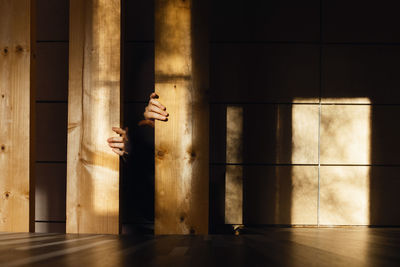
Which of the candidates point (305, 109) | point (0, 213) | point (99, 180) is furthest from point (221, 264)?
point (305, 109)

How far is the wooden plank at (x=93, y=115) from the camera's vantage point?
1220mm

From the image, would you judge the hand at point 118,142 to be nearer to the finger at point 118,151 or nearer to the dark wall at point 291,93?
the finger at point 118,151

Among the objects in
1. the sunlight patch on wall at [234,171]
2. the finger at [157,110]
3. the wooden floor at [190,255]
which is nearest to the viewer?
the wooden floor at [190,255]

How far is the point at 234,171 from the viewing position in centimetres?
188

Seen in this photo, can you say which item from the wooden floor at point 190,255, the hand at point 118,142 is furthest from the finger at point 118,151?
the wooden floor at point 190,255

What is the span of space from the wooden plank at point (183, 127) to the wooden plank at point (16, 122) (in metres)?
0.62

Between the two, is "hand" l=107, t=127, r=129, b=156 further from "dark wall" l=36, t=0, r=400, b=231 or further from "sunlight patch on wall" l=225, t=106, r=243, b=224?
"sunlight patch on wall" l=225, t=106, r=243, b=224

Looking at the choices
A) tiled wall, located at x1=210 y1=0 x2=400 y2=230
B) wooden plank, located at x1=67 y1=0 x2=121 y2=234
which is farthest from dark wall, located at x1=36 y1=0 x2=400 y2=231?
wooden plank, located at x1=67 y1=0 x2=121 y2=234

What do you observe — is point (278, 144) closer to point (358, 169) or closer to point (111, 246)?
point (358, 169)

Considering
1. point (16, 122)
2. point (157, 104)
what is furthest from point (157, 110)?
point (16, 122)

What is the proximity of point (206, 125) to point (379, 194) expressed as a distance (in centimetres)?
151

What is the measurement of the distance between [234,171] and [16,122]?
134cm

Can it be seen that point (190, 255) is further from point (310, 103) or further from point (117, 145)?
point (310, 103)

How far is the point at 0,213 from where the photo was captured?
124cm
